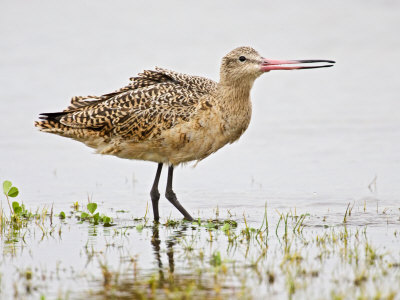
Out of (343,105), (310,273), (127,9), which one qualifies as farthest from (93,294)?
(127,9)

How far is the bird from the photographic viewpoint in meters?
8.70

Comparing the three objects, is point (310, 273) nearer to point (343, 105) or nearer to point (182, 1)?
Answer: point (343, 105)

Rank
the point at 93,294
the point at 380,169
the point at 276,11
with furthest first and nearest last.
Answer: the point at 276,11 → the point at 380,169 → the point at 93,294

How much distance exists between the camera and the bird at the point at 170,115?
8.70 m

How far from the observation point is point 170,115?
8688mm

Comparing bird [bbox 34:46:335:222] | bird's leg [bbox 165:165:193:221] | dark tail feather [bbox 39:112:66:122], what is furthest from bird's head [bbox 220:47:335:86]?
dark tail feather [bbox 39:112:66:122]

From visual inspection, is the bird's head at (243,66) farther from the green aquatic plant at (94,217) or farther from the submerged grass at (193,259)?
the green aquatic plant at (94,217)

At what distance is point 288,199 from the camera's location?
9734mm

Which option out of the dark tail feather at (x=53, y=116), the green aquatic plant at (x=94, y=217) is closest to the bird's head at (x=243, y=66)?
the dark tail feather at (x=53, y=116)

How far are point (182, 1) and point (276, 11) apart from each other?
2.51 m

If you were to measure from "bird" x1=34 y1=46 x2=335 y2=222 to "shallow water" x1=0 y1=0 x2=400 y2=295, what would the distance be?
77 centimetres

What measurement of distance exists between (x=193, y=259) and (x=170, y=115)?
2.37 m

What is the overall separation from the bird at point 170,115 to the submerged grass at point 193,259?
82cm

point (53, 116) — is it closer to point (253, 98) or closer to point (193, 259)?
point (193, 259)
